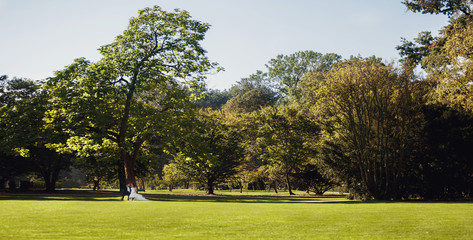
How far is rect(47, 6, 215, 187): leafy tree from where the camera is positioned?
28875 millimetres

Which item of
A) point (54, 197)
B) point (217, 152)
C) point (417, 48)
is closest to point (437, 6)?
point (417, 48)

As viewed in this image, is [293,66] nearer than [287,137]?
No

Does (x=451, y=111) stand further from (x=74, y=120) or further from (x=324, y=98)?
(x=74, y=120)

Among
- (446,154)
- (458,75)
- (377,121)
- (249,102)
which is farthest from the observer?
(249,102)

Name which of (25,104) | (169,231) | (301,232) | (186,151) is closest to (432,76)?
(186,151)

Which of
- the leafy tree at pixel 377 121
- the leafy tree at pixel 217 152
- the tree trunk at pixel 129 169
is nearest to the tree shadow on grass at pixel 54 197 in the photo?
the tree trunk at pixel 129 169

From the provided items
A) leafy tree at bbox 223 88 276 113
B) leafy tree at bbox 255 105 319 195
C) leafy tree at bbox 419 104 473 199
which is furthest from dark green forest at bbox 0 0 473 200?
leafy tree at bbox 223 88 276 113

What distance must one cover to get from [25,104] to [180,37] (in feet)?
41.9

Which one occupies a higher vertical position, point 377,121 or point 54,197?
point 377,121

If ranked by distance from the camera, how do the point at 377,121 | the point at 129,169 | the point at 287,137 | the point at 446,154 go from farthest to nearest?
the point at 287,137, the point at 129,169, the point at 377,121, the point at 446,154

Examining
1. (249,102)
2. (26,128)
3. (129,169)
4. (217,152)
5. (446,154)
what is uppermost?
(249,102)

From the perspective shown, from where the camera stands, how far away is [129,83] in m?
29.6

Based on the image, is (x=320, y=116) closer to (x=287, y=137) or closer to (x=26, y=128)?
(x=287, y=137)

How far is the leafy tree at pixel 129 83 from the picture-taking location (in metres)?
28.9
